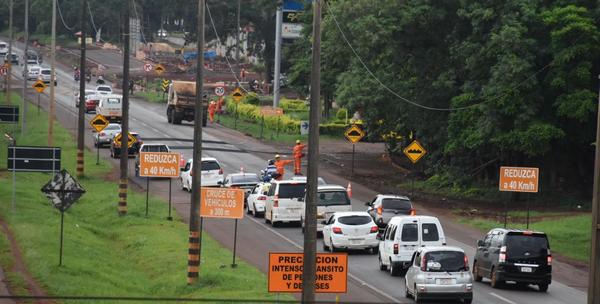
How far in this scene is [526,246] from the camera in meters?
34.4

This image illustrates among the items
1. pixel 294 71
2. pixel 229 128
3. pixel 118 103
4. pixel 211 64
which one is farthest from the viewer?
pixel 211 64

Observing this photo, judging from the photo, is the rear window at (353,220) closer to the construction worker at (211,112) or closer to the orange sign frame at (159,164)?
the orange sign frame at (159,164)

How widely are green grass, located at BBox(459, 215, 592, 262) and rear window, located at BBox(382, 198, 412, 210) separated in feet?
17.7

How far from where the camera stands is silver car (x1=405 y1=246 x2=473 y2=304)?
1222 inches

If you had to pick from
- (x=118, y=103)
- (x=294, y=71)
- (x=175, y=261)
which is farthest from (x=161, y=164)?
(x=294, y=71)

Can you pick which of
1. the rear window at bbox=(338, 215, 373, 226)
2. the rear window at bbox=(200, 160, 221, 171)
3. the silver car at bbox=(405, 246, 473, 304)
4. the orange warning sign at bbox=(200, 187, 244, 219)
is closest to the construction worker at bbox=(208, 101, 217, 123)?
the rear window at bbox=(200, 160, 221, 171)

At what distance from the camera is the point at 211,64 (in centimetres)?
15488

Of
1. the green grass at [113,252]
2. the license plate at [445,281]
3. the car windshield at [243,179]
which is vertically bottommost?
the green grass at [113,252]

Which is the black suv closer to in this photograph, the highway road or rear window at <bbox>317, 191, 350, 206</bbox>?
the highway road

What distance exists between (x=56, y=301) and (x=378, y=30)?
117 feet

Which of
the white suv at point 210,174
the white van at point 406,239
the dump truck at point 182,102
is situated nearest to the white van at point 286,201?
the white suv at point 210,174

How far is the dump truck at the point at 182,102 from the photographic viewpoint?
84.4 metres

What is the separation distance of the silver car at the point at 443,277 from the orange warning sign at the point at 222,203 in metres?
5.70

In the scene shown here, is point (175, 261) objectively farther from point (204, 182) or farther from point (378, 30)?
point (378, 30)
